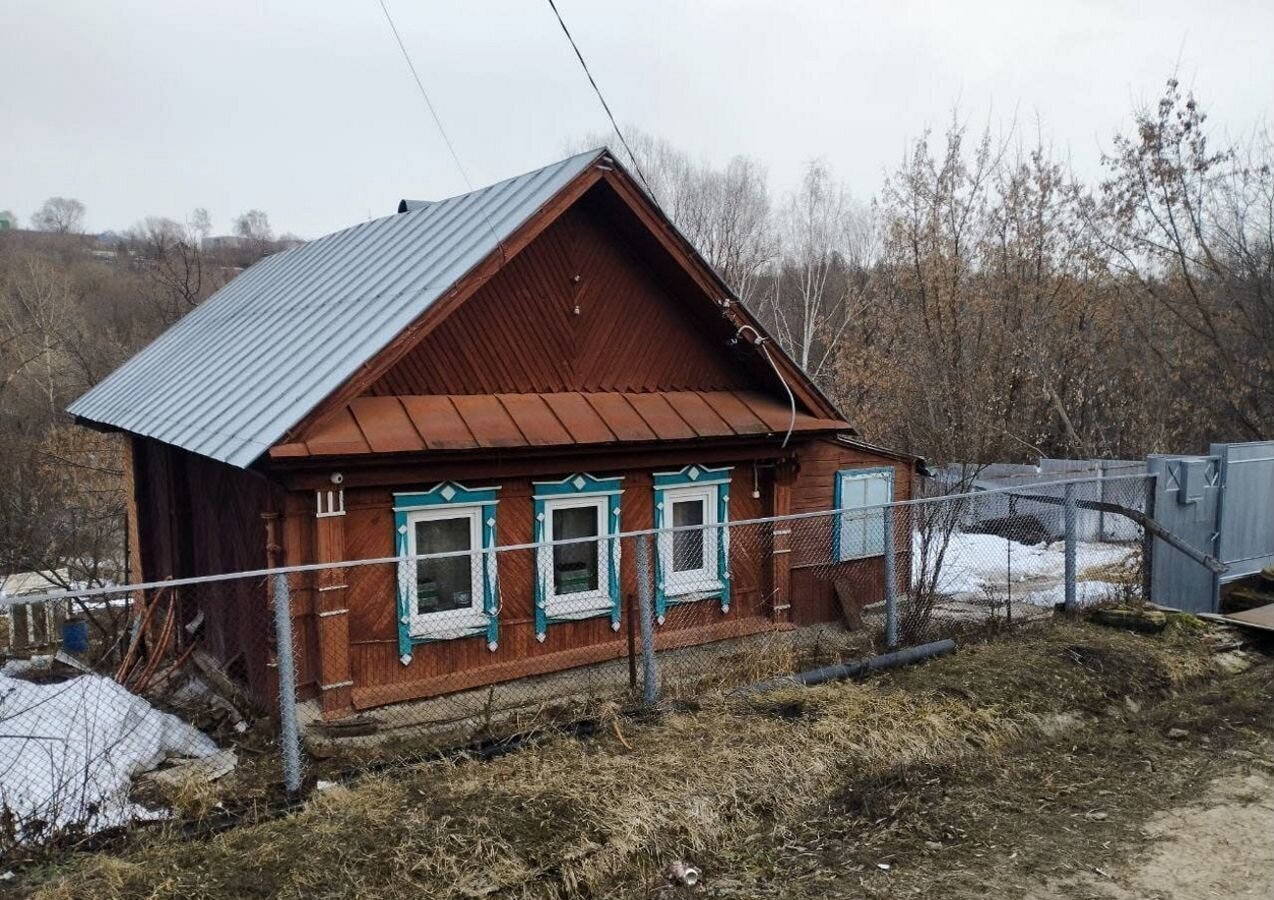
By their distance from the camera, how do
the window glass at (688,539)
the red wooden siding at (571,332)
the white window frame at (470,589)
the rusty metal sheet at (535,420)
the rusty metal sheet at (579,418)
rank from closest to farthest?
the white window frame at (470,589)
the rusty metal sheet at (535,420)
the red wooden siding at (571,332)
the rusty metal sheet at (579,418)
the window glass at (688,539)

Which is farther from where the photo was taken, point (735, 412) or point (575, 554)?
point (735, 412)

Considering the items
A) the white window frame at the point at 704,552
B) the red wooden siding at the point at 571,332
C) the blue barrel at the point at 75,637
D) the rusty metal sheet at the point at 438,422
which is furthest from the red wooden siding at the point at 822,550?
the blue barrel at the point at 75,637

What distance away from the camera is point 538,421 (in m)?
8.40

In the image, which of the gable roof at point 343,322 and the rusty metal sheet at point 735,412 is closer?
the gable roof at point 343,322

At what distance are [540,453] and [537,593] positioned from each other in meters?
1.30

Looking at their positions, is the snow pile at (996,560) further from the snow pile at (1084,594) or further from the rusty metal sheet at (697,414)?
the rusty metal sheet at (697,414)

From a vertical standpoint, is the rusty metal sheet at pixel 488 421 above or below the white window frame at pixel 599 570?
above

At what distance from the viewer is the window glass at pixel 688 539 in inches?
375

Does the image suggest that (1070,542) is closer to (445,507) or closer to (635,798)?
(635,798)

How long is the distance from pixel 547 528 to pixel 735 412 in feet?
7.72

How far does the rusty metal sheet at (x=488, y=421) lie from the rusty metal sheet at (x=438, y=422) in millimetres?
70

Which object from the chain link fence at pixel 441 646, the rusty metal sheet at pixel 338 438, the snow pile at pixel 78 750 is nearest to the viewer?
the snow pile at pixel 78 750

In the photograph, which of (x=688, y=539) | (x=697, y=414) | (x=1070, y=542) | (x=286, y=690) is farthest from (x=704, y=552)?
(x=286, y=690)

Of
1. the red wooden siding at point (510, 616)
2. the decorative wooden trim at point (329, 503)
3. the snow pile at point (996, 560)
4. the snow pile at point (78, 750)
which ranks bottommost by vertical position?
the snow pile at point (996, 560)
